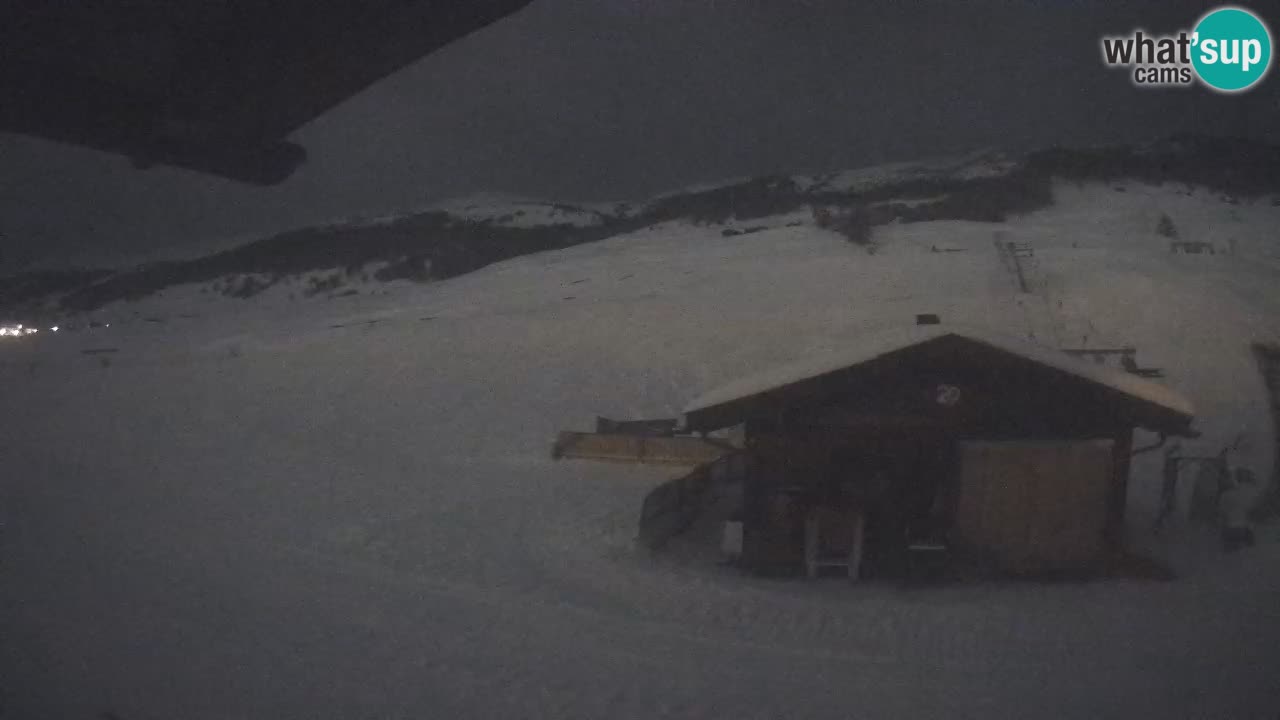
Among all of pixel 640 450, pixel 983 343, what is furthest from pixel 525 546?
pixel 983 343

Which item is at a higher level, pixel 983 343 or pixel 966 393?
pixel 983 343

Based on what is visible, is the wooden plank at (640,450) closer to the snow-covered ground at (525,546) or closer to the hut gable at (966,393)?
the snow-covered ground at (525,546)

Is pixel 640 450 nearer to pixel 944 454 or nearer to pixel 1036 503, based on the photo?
pixel 944 454

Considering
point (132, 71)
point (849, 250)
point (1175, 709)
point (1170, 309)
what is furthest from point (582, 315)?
point (132, 71)

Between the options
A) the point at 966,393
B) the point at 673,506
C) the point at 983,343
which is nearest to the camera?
the point at 983,343

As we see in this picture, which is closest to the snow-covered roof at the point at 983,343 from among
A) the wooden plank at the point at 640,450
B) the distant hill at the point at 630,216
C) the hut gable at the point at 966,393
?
the hut gable at the point at 966,393

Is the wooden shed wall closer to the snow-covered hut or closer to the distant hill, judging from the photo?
the snow-covered hut

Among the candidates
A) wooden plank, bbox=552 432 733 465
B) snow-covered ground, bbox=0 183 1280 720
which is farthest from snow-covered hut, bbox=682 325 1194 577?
wooden plank, bbox=552 432 733 465
